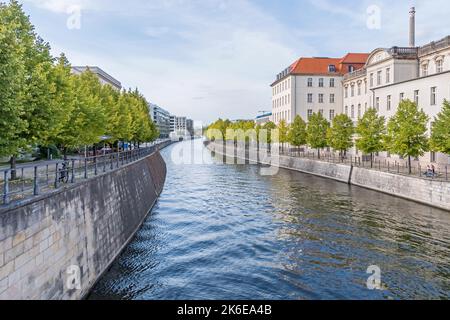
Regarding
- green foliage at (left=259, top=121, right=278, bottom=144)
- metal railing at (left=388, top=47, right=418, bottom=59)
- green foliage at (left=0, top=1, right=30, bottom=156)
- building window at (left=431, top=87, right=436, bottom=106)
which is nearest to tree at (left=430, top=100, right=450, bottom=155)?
building window at (left=431, top=87, right=436, bottom=106)

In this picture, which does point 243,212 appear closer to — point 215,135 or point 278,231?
point 278,231

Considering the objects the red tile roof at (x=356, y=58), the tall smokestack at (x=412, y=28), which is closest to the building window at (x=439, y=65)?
the tall smokestack at (x=412, y=28)

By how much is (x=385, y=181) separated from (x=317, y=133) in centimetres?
2448

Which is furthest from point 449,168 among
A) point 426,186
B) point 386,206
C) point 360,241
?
point 360,241

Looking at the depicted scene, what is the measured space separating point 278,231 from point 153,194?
48.1ft

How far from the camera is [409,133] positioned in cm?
3459

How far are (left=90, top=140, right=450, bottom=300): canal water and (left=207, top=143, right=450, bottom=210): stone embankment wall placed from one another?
1.27 meters

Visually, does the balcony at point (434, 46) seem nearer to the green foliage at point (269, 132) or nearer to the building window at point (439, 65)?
the building window at point (439, 65)

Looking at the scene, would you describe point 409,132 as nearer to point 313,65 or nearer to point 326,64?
point 313,65

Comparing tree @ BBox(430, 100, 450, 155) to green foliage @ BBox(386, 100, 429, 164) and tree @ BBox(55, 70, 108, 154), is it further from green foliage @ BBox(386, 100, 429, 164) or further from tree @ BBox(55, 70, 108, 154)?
tree @ BBox(55, 70, 108, 154)

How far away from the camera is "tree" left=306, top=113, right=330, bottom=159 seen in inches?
2303

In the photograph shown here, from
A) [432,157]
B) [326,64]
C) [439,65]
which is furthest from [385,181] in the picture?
[326,64]

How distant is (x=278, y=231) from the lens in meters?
23.7
